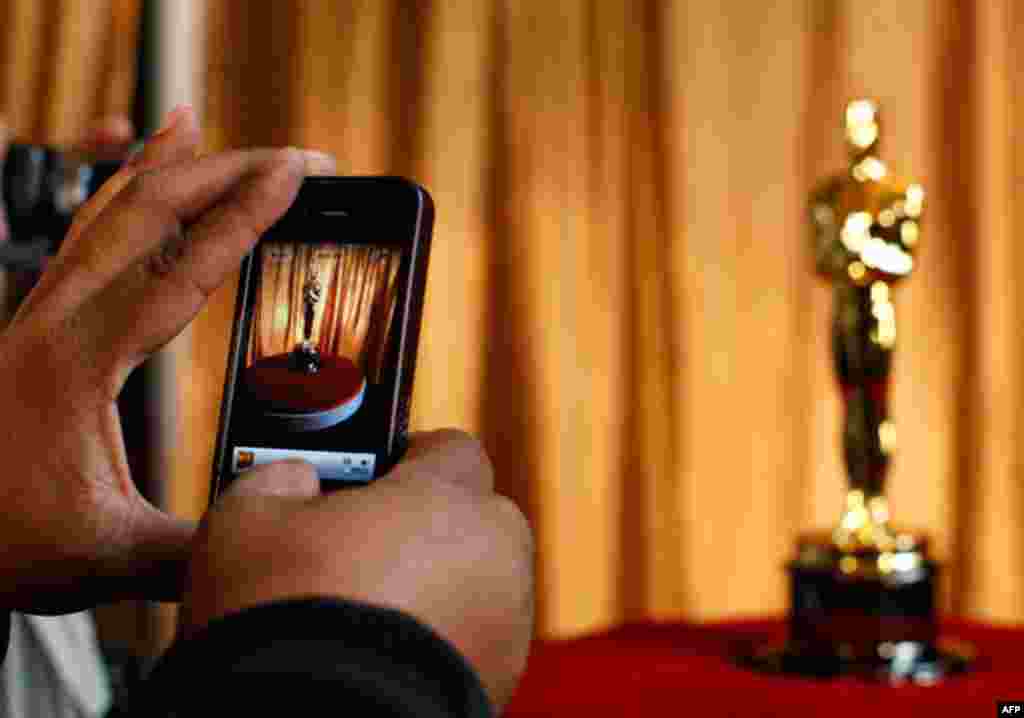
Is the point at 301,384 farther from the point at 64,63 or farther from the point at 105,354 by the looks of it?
the point at 64,63

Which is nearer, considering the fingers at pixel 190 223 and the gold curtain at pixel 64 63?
the fingers at pixel 190 223

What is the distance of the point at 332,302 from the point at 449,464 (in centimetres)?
12

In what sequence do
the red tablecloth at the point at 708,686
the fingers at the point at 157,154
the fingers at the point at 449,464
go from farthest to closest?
the red tablecloth at the point at 708,686 → the fingers at the point at 157,154 → the fingers at the point at 449,464

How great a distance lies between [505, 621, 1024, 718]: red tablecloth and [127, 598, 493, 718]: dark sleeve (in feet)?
1.80

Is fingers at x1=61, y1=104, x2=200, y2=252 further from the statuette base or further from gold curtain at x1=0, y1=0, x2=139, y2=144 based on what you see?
gold curtain at x1=0, y1=0, x2=139, y2=144

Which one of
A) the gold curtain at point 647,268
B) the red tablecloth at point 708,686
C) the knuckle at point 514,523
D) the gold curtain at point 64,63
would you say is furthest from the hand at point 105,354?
the gold curtain at point 64,63

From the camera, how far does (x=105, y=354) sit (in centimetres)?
45

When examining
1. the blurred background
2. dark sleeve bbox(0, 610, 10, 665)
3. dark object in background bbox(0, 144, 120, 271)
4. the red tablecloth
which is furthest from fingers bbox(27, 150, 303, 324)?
the blurred background

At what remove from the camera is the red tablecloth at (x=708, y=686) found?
869 mm

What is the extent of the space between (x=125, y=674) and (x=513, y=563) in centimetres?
97

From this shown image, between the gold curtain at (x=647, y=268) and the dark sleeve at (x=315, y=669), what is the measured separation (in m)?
1.31

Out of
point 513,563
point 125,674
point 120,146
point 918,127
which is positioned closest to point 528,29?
point 918,127

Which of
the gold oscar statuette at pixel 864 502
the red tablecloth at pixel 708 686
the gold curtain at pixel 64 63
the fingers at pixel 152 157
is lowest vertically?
the red tablecloth at pixel 708 686

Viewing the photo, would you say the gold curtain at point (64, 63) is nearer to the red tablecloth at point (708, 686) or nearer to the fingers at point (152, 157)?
the red tablecloth at point (708, 686)
